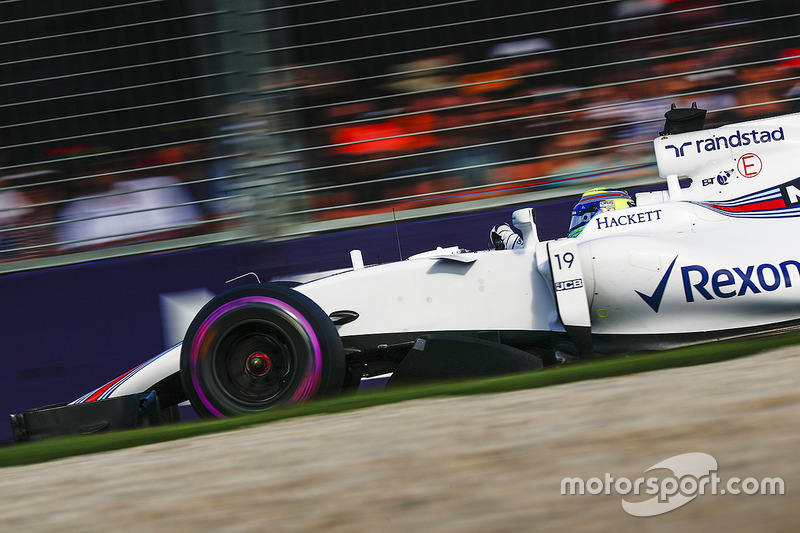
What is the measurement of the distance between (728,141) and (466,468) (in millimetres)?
2943

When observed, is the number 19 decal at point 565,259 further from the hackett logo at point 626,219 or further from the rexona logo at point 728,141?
the rexona logo at point 728,141

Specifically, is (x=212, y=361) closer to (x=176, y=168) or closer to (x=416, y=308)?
(x=416, y=308)

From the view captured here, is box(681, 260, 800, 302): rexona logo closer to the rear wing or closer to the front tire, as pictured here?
the rear wing

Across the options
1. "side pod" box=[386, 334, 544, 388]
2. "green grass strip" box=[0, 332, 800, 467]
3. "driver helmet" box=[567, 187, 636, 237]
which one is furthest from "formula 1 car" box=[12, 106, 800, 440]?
"driver helmet" box=[567, 187, 636, 237]

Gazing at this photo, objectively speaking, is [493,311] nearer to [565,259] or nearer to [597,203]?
[565,259]

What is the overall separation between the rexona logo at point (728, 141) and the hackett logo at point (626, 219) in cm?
48

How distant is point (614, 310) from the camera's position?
3.70 m

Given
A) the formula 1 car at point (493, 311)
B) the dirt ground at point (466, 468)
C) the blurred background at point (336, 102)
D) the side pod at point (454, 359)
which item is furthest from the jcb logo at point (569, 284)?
the blurred background at point (336, 102)

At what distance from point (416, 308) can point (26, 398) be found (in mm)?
2950

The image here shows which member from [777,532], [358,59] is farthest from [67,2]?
[777,532]

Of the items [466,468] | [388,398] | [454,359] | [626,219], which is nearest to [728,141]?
[626,219]

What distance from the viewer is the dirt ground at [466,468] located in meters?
1.61

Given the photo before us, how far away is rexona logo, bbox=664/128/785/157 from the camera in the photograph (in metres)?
4.08

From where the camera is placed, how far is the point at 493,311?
3.81 meters
